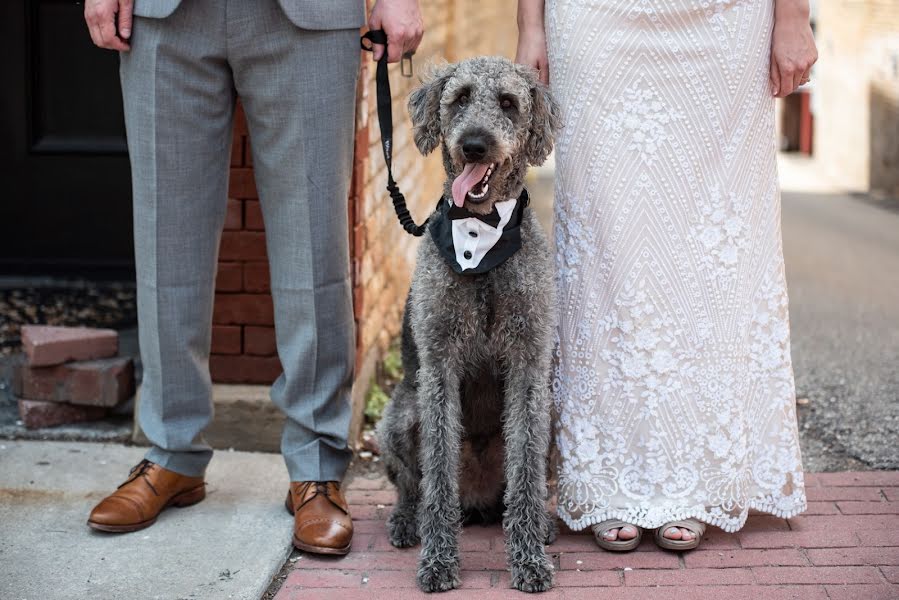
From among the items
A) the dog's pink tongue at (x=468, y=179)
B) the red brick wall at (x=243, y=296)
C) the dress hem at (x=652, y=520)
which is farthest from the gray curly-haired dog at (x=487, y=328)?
the red brick wall at (x=243, y=296)

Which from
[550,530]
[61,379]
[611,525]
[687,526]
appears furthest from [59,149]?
[687,526]

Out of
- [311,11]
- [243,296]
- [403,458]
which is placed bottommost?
[403,458]

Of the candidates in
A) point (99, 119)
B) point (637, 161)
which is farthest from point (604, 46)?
point (99, 119)

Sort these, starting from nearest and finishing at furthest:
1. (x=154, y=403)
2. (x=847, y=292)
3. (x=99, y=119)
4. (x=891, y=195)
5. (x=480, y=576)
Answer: (x=480, y=576) < (x=154, y=403) < (x=99, y=119) < (x=847, y=292) < (x=891, y=195)

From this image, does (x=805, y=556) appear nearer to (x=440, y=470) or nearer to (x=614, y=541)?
(x=614, y=541)

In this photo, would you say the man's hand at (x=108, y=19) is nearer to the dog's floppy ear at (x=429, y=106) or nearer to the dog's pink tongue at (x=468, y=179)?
the dog's floppy ear at (x=429, y=106)

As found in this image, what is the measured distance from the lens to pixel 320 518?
11.4 ft

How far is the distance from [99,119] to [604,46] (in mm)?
2934

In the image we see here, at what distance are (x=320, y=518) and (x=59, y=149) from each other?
2.80m

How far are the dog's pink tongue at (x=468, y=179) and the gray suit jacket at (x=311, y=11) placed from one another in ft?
2.05

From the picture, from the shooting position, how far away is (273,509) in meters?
3.76

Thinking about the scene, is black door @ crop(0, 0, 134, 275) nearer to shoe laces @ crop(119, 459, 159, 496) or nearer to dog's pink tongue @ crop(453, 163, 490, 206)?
shoe laces @ crop(119, 459, 159, 496)

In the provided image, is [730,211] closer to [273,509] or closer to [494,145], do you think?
[494,145]

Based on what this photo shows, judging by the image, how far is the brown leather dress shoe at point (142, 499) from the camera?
3.51 metres
